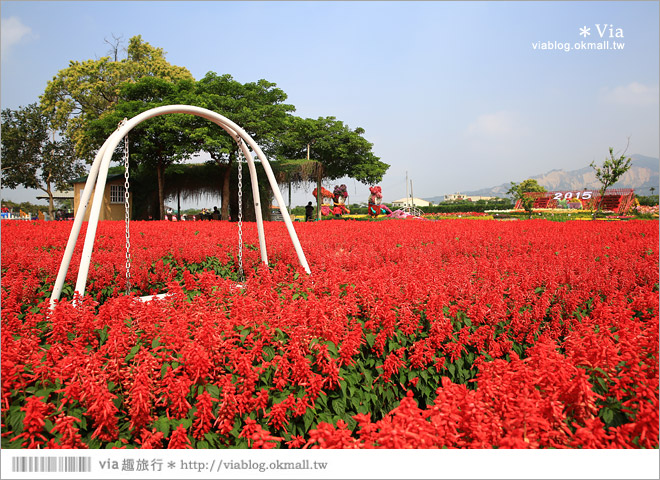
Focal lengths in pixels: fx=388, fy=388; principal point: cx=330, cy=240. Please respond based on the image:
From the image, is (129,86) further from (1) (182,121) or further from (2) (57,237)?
(2) (57,237)

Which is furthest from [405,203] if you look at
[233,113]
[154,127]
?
[154,127]

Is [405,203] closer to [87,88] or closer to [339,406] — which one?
[87,88]

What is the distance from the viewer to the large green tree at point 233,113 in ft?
80.7

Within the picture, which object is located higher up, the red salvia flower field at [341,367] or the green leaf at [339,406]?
the red salvia flower field at [341,367]

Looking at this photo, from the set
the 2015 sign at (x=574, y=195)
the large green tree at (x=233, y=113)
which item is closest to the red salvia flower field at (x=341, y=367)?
the large green tree at (x=233, y=113)

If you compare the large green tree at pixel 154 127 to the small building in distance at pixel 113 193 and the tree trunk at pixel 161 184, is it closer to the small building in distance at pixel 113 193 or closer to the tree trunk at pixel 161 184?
the tree trunk at pixel 161 184

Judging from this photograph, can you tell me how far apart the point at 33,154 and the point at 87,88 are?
377 inches

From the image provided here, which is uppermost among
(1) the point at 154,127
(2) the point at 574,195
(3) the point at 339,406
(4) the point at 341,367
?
(1) the point at 154,127

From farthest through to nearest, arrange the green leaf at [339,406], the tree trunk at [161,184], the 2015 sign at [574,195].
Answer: the 2015 sign at [574,195] < the tree trunk at [161,184] < the green leaf at [339,406]

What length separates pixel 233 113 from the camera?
1003 inches

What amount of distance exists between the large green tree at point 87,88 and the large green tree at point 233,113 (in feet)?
26.1

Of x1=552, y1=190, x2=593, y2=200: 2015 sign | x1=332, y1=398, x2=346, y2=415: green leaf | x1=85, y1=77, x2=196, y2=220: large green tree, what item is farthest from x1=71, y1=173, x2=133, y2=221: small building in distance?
x1=552, y1=190, x2=593, y2=200: 2015 sign

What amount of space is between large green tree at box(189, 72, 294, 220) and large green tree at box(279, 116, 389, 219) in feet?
28.0

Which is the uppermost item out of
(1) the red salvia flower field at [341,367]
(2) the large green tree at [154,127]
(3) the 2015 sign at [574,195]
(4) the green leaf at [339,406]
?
(2) the large green tree at [154,127]
